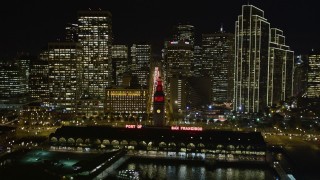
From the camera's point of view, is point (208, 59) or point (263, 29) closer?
point (263, 29)

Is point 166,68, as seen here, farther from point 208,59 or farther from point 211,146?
point 211,146

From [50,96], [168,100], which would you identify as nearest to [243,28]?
[168,100]

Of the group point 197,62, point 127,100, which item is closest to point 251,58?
point 127,100

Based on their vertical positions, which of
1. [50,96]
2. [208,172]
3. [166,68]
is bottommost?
[208,172]

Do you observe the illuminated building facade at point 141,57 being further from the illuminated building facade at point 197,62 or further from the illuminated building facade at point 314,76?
the illuminated building facade at point 314,76

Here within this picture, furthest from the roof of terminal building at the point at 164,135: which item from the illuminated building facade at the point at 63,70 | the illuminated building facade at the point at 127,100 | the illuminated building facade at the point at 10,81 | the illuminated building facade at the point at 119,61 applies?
the illuminated building facade at the point at 119,61

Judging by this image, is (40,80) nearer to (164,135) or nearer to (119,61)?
(119,61)

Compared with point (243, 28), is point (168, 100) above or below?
below
